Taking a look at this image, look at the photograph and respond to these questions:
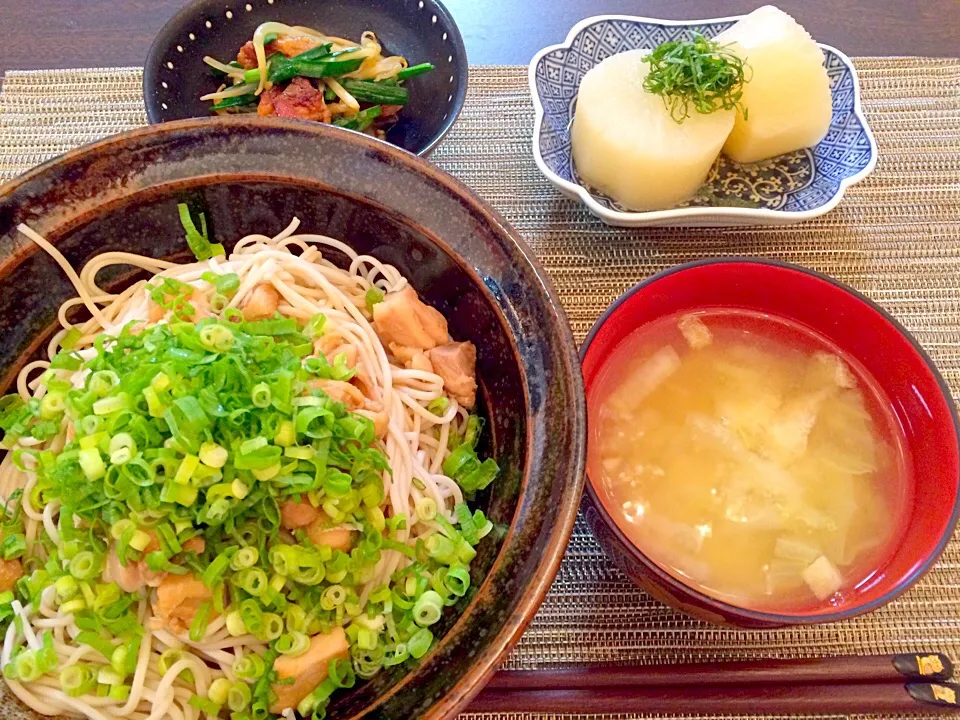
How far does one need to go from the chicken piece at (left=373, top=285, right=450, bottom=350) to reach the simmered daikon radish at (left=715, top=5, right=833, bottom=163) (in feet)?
4.00

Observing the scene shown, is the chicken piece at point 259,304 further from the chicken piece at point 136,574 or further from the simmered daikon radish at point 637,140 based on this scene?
the simmered daikon radish at point 637,140

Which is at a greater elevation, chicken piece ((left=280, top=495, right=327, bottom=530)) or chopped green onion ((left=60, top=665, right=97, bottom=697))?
chicken piece ((left=280, top=495, right=327, bottom=530))

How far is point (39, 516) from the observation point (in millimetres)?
1374

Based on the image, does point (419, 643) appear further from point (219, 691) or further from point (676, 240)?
point (676, 240)

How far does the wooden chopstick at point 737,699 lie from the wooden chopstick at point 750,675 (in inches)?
0.5

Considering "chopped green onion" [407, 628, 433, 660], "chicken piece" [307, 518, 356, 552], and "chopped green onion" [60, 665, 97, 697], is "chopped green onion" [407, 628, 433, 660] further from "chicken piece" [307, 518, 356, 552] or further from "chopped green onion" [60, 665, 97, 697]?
"chopped green onion" [60, 665, 97, 697]

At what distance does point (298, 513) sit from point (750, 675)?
102 cm

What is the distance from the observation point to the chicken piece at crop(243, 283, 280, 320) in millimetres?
1523

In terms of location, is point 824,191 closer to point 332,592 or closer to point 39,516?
point 332,592

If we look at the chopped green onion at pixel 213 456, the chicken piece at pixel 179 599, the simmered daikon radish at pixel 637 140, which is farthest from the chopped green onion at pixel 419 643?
the simmered daikon radish at pixel 637 140

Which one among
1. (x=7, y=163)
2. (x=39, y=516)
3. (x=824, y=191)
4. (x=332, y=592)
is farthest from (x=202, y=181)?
(x=824, y=191)

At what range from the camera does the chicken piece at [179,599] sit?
1.23 metres

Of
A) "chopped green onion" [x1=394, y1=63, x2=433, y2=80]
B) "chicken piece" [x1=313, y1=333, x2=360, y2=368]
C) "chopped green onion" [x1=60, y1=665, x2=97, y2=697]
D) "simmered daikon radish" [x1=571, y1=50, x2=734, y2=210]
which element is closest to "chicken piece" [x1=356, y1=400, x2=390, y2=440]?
"chicken piece" [x1=313, y1=333, x2=360, y2=368]

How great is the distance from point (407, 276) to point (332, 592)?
0.74 meters
